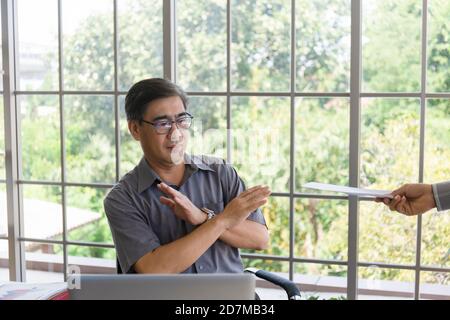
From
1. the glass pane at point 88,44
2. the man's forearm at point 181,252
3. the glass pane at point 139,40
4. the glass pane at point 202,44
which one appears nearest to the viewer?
the man's forearm at point 181,252

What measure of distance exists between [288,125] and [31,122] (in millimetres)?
1617

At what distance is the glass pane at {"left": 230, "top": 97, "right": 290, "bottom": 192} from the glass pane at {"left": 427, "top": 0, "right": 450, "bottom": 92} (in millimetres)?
739

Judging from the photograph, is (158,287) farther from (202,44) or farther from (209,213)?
(202,44)

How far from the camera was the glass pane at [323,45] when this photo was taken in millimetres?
3061

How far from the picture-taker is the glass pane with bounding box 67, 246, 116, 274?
3639 mm

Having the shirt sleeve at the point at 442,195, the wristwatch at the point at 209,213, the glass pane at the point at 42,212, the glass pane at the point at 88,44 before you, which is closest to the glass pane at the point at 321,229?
the shirt sleeve at the point at 442,195

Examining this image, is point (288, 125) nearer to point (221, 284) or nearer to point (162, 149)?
point (162, 149)

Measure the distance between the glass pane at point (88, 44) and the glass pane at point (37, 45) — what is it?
0.08m

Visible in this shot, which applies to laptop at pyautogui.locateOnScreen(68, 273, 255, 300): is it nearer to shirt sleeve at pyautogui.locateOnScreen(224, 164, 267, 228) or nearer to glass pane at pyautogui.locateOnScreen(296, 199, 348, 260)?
shirt sleeve at pyautogui.locateOnScreen(224, 164, 267, 228)

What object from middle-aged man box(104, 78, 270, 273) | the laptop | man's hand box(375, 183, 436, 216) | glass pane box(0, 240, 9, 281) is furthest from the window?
Result: the laptop

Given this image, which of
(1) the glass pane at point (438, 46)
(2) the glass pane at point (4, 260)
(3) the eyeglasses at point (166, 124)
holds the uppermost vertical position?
(1) the glass pane at point (438, 46)

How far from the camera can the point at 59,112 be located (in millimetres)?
3635

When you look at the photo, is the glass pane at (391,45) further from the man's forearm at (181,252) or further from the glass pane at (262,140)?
the man's forearm at (181,252)
